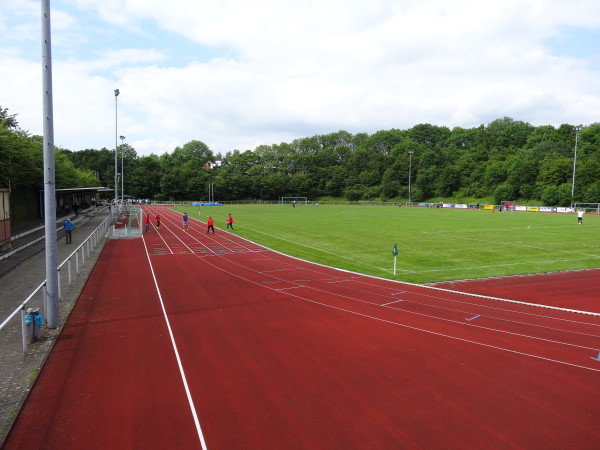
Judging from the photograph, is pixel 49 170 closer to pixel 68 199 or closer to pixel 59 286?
pixel 59 286

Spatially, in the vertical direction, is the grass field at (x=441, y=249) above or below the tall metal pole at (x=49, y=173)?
below

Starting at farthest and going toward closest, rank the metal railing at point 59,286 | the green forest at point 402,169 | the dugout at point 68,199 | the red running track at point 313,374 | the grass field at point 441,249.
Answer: the green forest at point 402,169 < the dugout at point 68,199 < the grass field at point 441,249 < the metal railing at point 59,286 < the red running track at point 313,374

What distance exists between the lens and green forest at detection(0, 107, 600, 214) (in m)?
85.2

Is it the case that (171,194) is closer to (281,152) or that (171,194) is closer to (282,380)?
(281,152)

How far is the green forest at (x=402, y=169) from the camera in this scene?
85250 mm

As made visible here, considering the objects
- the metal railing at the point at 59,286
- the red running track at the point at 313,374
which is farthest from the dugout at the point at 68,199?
the red running track at the point at 313,374

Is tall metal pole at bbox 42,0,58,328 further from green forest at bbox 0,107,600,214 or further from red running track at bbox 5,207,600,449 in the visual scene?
green forest at bbox 0,107,600,214

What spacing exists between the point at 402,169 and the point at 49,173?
366 feet

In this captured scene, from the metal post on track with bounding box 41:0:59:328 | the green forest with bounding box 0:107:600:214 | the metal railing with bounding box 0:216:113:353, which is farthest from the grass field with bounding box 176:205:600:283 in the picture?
the green forest with bounding box 0:107:600:214

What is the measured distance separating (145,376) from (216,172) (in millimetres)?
121533

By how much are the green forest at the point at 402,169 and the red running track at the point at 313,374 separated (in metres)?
60.6

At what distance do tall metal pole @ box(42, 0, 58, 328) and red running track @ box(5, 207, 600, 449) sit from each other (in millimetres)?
866

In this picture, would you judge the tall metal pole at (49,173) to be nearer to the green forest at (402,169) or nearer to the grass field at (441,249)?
the grass field at (441,249)

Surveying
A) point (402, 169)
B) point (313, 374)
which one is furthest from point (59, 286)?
point (402, 169)
